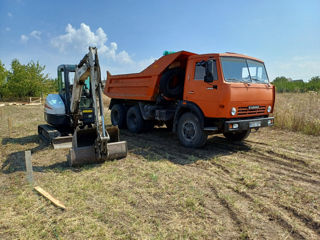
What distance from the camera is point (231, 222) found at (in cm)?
281

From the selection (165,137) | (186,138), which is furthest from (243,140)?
(165,137)

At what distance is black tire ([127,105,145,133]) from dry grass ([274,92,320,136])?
16.3 ft

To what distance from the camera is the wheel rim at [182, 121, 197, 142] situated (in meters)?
6.05

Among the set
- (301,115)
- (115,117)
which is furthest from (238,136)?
(115,117)

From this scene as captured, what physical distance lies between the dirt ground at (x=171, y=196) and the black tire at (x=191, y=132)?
26cm

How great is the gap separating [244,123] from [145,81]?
348cm

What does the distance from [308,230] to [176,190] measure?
1.75 meters

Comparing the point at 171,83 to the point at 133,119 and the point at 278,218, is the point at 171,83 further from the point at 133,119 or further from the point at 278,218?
the point at 278,218

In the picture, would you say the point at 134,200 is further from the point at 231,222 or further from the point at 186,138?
the point at 186,138

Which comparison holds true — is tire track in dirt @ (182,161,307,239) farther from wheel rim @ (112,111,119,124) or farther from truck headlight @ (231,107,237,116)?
wheel rim @ (112,111,119,124)

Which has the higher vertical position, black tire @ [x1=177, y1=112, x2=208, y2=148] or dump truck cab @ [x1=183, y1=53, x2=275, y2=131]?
dump truck cab @ [x1=183, y1=53, x2=275, y2=131]

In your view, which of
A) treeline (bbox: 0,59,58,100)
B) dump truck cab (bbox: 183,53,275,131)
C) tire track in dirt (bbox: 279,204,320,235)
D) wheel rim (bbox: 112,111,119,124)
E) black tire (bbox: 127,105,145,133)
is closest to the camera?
tire track in dirt (bbox: 279,204,320,235)

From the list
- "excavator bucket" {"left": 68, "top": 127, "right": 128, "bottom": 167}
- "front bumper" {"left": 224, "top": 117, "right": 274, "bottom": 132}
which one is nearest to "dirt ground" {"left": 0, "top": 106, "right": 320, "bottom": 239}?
"excavator bucket" {"left": 68, "top": 127, "right": 128, "bottom": 167}

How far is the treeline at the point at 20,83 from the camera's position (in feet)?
106
